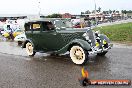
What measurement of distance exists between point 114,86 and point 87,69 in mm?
2482

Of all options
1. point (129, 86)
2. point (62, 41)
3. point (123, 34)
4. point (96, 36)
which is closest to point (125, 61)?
point (96, 36)

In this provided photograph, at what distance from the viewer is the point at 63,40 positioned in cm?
1119

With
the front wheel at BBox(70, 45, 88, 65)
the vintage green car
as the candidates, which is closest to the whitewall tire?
the vintage green car

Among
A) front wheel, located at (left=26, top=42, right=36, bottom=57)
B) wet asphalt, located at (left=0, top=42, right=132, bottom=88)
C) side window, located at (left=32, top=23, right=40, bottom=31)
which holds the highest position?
side window, located at (left=32, top=23, right=40, bottom=31)

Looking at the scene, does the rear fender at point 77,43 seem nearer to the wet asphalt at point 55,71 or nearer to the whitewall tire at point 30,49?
the wet asphalt at point 55,71

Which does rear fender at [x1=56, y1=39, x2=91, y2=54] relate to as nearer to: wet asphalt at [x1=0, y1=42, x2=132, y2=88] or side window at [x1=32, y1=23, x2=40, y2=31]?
wet asphalt at [x1=0, y1=42, x2=132, y2=88]

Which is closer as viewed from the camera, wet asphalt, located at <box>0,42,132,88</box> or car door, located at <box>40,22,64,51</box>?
wet asphalt, located at <box>0,42,132,88</box>

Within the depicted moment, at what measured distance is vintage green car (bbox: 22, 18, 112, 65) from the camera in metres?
10.5

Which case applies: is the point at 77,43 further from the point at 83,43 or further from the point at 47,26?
the point at 47,26

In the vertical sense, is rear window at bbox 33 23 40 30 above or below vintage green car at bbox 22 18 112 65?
above

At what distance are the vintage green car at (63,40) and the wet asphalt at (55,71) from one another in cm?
42

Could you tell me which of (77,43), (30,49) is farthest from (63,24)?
(30,49)

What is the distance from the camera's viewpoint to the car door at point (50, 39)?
37.2ft

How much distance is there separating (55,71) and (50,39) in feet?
8.11
